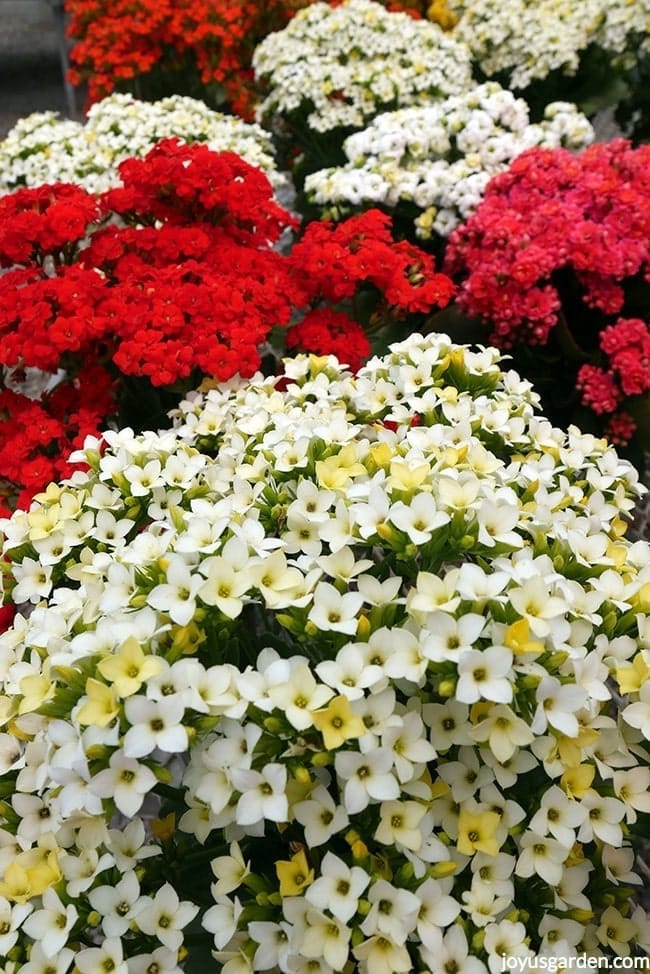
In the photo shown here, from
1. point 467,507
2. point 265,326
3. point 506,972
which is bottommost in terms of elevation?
point 506,972

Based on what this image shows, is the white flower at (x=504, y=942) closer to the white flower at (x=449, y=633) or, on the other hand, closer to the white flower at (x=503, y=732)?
the white flower at (x=503, y=732)

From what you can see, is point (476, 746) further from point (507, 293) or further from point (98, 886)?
point (507, 293)

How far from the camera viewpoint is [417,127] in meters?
2.51

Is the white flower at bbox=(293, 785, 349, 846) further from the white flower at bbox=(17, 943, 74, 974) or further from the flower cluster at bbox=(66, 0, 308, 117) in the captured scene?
the flower cluster at bbox=(66, 0, 308, 117)

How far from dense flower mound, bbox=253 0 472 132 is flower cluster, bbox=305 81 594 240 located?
1.82 feet

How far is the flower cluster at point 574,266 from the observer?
1900 millimetres

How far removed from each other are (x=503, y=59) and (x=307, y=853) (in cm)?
347

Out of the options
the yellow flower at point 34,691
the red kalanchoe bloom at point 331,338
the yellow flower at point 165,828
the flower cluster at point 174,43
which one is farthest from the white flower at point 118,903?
the flower cluster at point 174,43

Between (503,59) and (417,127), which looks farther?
(503,59)

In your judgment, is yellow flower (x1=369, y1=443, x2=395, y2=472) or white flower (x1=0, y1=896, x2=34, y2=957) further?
yellow flower (x1=369, y1=443, x2=395, y2=472)

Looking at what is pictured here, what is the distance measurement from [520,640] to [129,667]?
0.40 meters

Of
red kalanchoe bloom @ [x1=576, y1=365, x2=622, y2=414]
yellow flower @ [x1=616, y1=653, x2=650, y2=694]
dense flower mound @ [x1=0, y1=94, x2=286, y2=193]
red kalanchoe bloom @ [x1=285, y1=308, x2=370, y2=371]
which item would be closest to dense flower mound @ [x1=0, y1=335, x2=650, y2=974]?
yellow flower @ [x1=616, y1=653, x2=650, y2=694]

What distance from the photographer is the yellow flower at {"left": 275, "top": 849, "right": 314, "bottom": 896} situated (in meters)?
0.83

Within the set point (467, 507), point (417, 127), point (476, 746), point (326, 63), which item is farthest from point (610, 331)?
point (326, 63)
